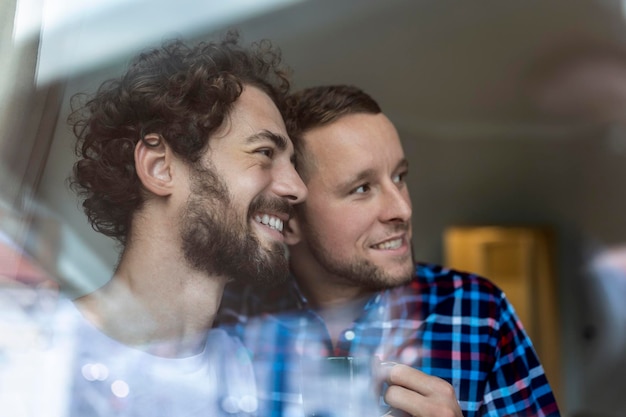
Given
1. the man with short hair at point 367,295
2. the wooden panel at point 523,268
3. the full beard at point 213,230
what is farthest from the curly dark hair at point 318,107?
the wooden panel at point 523,268

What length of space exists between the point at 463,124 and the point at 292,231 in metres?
0.35

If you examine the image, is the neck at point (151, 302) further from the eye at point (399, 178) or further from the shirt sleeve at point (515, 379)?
the shirt sleeve at point (515, 379)

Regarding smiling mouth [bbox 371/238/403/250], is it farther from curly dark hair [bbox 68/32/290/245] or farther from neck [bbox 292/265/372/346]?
curly dark hair [bbox 68/32/290/245]

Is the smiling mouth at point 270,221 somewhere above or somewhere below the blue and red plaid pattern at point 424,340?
above

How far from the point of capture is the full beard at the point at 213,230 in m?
0.85

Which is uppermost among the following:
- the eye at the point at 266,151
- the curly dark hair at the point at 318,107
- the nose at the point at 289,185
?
the curly dark hair at the point at 318,107

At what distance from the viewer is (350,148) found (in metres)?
0.92

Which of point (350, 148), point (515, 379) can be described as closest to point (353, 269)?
point (350, 148)

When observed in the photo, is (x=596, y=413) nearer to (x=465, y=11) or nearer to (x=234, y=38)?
(x=465, y=11)

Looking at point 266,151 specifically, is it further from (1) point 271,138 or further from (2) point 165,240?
(2) point 165,240

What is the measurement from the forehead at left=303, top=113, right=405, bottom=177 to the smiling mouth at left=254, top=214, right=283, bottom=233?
0.09m

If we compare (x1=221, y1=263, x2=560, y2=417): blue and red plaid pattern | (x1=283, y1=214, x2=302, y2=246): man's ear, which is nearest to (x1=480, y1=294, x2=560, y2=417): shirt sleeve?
(x1=221, y1=263, x2=560, y2=417): blue and red plaid pattern

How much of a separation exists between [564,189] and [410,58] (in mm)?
309

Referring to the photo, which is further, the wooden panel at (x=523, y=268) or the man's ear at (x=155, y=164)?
the wooden panel at (x=523, y=268)
